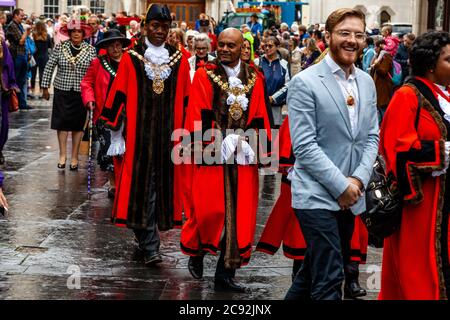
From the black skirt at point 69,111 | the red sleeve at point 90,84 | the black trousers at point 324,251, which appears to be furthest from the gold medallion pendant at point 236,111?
the black skirt at point 69,111

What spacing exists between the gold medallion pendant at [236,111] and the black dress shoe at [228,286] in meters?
1.19

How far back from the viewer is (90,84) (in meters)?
12.0

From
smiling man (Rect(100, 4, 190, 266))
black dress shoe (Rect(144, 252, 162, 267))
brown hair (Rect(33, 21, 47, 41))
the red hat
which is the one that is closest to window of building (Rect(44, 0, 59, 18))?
brown hair (Rect(33, 21, 47, 41))

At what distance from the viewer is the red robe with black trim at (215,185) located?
786 centimetres

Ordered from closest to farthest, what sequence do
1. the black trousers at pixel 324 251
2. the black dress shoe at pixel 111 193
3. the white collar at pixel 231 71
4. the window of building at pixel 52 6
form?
the black trousers at pixel 324 251
the white collar at pixel 231 71
the black dress shoe at pixel 111 193
the window of building at pixel 52 6

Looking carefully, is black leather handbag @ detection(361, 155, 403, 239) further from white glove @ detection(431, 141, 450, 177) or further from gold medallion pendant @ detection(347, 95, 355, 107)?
gold medallion pendant @ detection(347, 95, 355, 107)

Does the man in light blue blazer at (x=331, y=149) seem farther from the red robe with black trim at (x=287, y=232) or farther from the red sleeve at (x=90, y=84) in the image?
the red sleeve at (x=90, y=84)

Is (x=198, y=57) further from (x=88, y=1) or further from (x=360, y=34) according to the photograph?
(x=88, y=1)

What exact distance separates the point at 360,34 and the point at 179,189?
10.3ft

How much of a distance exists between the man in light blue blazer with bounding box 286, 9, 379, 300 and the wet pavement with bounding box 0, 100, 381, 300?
178cm

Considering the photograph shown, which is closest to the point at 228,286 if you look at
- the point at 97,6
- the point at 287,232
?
the point at 287,232

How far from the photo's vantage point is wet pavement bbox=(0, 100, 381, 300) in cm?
782

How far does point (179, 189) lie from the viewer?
8.97 metres
